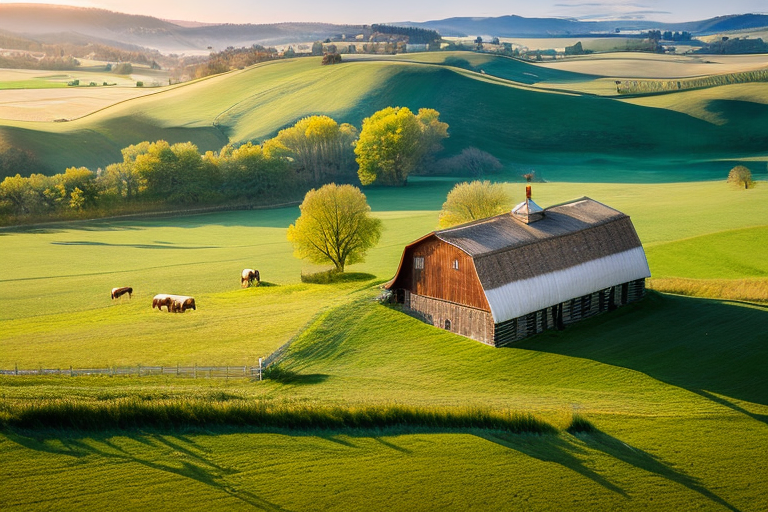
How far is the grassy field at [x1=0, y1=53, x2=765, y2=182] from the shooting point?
13175cm

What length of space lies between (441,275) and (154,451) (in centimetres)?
2166

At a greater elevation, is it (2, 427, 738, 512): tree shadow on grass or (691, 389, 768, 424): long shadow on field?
(2, 427, 738, 512): tree shadow on grass

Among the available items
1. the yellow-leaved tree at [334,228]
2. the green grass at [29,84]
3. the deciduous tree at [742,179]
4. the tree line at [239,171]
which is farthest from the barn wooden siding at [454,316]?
the green grass at [29,84]

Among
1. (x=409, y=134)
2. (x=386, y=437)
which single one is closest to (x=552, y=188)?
(x=409, y=134)

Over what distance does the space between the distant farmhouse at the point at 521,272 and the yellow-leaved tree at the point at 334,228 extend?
16.3m

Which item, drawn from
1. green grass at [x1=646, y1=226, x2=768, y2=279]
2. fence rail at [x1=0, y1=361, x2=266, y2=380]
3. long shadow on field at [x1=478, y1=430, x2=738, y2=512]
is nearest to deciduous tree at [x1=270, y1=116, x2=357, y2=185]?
green grass at [x1=646, y1=226, x2=768, y2=279]

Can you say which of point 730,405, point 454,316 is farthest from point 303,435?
point 730,405

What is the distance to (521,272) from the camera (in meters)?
39.5

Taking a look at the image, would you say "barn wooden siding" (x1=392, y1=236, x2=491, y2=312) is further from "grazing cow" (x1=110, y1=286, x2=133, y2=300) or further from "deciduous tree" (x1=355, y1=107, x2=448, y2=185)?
"deciduous tree" (x1=355, y1=107, x2=448, y2=185)

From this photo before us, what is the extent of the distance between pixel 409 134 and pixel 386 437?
97.6 meters

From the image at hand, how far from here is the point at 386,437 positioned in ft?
82.8

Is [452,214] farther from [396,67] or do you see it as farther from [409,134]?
[396,67]

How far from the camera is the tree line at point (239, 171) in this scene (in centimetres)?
9269

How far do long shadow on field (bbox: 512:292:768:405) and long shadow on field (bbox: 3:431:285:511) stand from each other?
67.0ft
